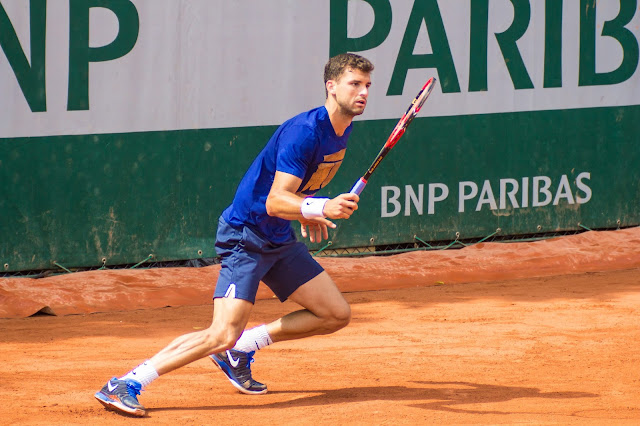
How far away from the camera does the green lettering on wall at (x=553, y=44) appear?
9.17 meters

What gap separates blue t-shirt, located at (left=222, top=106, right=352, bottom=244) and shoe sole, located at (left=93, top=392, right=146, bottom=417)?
97cm

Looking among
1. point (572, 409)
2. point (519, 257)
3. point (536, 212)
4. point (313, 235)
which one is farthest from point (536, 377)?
point (536, 212)

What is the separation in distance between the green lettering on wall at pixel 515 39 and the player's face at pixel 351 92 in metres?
4.58

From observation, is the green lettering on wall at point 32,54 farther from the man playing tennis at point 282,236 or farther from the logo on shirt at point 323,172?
the logo on shirt at point 323,172

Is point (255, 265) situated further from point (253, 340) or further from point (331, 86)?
point (331, 86)

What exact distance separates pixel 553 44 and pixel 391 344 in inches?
156

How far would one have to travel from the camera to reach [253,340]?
5152 mm

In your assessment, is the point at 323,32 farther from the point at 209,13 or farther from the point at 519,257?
the point at 519,257

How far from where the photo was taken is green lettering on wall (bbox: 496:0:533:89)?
9031 millimetres

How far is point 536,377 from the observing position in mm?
5637

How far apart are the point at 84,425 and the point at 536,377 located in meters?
2.43

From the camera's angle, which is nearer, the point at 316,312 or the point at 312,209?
the point at 312,209

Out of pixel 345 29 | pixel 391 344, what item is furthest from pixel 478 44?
pixel 391 344

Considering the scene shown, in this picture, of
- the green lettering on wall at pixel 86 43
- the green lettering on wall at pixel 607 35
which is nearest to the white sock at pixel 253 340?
the green lettering on wall at pixel 86 43
